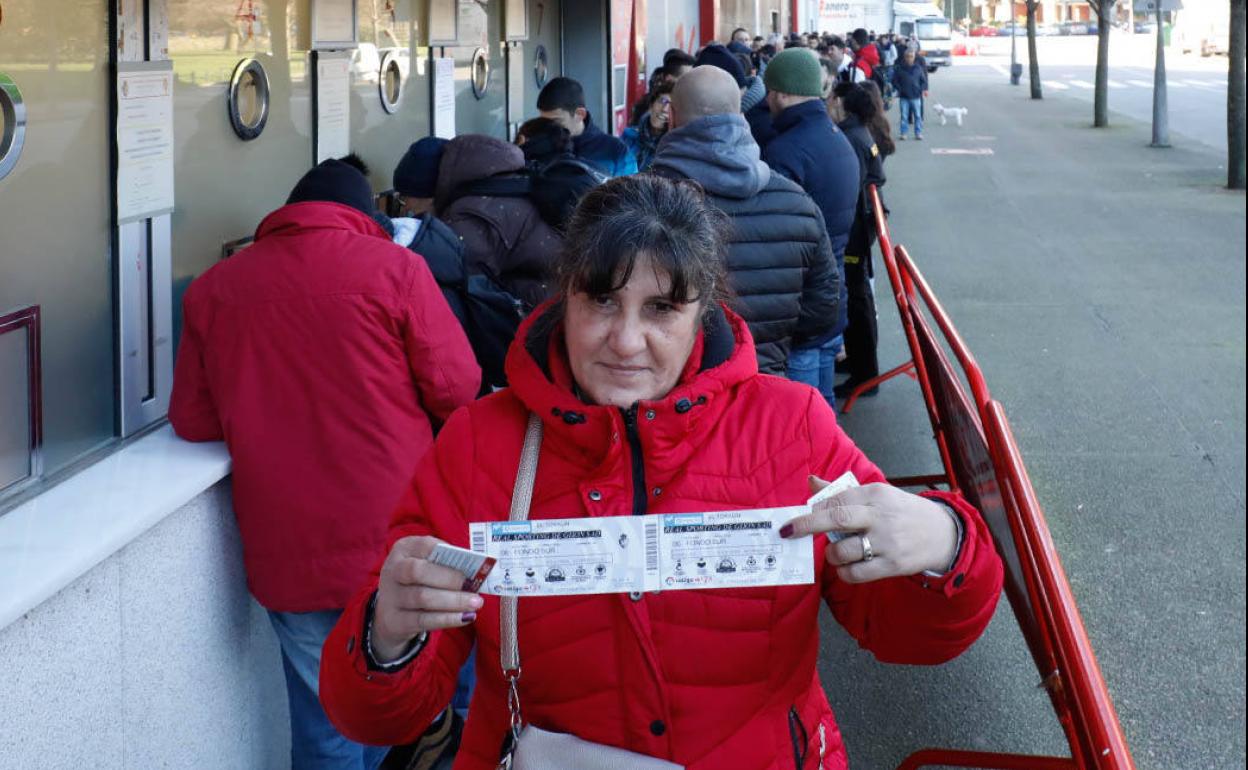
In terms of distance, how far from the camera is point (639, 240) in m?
2.23

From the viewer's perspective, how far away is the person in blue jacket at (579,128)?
24.2 feet

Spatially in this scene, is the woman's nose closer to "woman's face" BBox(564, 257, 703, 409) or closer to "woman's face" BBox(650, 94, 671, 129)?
"woman's face" BBox(564, 257, 703, 409)

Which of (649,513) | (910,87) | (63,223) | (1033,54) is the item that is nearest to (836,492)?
(649,513)

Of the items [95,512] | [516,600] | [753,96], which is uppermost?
[753,96]

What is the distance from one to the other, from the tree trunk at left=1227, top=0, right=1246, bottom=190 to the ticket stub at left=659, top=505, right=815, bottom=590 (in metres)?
17.1

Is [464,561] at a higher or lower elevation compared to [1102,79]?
lower

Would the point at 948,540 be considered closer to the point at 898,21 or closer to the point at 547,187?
the point at 547,187

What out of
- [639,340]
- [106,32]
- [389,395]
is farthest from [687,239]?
[106,32]

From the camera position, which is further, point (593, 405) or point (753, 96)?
point (753, 96)

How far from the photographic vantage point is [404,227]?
408 cm

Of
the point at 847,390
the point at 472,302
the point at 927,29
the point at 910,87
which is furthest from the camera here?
the point at 927,29

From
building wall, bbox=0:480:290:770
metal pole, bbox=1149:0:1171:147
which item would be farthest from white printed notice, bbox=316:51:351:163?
metal pole, bbox=1149:0:1171:147

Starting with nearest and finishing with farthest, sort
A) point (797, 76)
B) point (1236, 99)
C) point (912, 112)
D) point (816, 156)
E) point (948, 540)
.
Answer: point (948, 540) → point (816, 156) → point (797, 76) → point (1236, 99) → point (912, 112)

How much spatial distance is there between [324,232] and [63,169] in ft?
2.04
